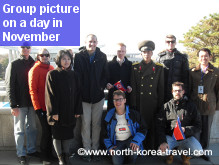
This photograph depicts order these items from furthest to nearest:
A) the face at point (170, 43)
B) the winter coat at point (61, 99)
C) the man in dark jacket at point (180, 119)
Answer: the face at point (170, 43)
the man in dark jacket at point (180, 119)
the winter coat at point (61, 99)

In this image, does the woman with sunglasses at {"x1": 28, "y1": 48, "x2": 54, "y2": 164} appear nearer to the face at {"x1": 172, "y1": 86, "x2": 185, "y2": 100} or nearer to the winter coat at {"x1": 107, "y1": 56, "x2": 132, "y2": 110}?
the winter coat at {"x1": 107, "y1": 56, "x2": 132, "y2": 110}

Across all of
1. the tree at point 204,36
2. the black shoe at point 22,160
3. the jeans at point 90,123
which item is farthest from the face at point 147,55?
the tree at point 204,36

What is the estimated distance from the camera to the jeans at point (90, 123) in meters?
3.76

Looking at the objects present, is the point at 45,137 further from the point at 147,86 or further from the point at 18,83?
the point at 147,86

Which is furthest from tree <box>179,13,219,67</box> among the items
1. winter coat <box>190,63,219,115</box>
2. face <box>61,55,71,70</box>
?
face <box>61,55,71,70</box>

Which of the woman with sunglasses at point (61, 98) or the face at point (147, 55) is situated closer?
the woman with sunglasses at point (61, 98)

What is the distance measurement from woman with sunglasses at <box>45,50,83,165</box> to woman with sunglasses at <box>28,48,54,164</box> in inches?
11.1

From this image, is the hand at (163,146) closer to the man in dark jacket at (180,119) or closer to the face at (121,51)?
the man in dark jacket at (180,119)

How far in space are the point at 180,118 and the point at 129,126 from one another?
899 mm

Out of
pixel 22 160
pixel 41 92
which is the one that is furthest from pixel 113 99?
pixel 22 160

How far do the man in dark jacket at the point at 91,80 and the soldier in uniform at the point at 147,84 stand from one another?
1.94 feet

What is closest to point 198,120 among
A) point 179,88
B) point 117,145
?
point 179,88

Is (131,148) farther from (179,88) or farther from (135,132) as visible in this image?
(179,88)

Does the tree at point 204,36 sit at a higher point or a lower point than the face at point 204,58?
higher
